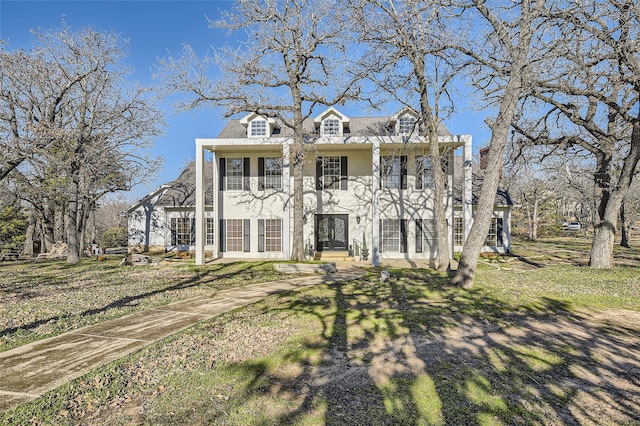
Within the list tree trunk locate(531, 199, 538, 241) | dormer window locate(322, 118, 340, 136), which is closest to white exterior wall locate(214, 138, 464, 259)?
dormer window locate(322, 118, 340, 136)

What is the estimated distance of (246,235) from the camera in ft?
55.0

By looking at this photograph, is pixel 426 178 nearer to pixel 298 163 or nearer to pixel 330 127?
pixel 330 127

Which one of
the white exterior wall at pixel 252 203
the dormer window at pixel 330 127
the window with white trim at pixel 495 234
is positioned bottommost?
the window with white trim at pixel 495 234

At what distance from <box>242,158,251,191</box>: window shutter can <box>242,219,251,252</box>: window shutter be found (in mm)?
1710

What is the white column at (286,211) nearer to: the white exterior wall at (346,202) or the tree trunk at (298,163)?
the white exterior wall at (346,202)

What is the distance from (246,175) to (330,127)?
4.90 m

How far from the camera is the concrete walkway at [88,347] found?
12.0 ft

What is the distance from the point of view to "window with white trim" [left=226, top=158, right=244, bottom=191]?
1683 centimetres

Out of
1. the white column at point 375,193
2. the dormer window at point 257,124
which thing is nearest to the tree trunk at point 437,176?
the white column at point 375,193

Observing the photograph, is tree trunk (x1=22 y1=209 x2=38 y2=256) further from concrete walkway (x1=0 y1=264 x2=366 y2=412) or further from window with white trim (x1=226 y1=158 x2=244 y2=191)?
concrete walkway (x1=0 y1=264 x2=366 y2=412)

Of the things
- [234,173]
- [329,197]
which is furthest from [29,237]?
[329,197]

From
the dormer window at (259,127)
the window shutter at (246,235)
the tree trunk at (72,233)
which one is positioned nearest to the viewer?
the tree trunk at (72,233)

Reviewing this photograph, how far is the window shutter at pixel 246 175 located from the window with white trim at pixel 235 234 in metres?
1.75

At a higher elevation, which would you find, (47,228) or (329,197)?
(329,197)
